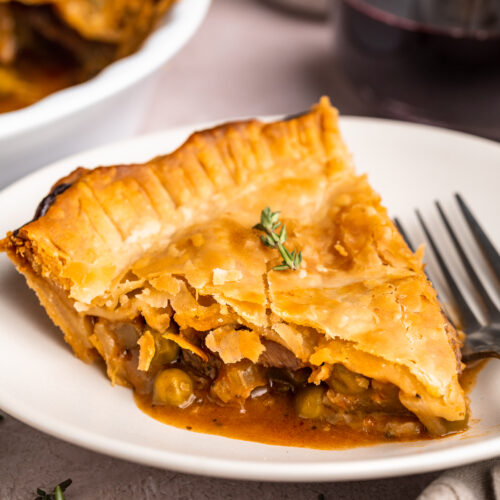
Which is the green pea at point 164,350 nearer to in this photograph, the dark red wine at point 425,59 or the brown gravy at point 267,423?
the brown gravy at point 267,423

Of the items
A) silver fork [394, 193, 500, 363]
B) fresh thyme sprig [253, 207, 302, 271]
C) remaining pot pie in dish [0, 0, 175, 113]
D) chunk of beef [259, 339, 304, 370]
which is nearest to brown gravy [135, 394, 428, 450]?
chunk of beef [259, 339, 304, 370]

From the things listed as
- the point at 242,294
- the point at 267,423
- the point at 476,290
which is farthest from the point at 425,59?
the point at 267,423

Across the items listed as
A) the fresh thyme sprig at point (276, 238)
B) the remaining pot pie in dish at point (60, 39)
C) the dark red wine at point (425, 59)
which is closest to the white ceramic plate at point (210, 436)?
the dark red wine at point (425, 59)

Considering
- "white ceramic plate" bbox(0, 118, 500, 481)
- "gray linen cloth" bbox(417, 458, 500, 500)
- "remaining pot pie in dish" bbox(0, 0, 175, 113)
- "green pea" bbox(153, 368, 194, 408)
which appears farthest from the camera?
"remaining pot pie in dish" bbox(0, 0, 175, 113)

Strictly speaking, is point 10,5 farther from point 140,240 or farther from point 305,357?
point 305,357

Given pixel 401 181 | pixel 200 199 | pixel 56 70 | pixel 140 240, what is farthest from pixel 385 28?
pixel 56 70

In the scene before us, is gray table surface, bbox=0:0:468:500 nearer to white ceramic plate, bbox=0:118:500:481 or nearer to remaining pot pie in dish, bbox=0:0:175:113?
white ceramic plate, bbox=0:118:500:481
